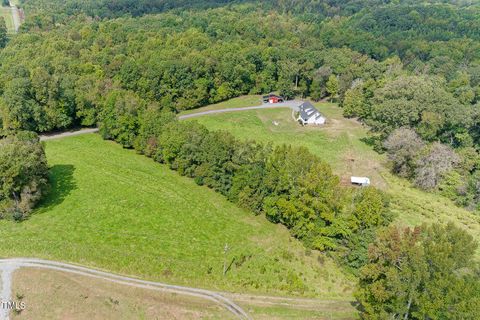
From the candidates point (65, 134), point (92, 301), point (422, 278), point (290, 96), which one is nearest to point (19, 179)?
point (92, 301)

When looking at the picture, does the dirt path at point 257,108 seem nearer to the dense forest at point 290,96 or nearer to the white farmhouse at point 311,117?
the dense forest at point 290,96

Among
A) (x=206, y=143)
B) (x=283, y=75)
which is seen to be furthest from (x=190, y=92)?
(x=206, y=143)

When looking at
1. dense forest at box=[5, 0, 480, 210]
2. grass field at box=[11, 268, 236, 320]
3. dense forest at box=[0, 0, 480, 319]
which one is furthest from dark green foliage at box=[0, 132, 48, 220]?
dense forest at box=[5, 0, 480, 210]

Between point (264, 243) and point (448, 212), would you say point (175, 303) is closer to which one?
point (264, 243)

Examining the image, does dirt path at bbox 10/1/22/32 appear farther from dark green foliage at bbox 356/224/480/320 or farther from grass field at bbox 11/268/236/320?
dark green foliage at bbox 356/224/480/320

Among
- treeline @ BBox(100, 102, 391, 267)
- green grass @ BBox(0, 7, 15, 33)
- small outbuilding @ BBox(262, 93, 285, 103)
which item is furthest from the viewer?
green grass @ BBox(0, 7, 15, 33)
